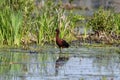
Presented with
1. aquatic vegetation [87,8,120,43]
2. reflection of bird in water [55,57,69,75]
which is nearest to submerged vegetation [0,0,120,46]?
aquatic vegetation [87,8,120,43]

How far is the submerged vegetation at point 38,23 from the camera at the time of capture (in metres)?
15.6

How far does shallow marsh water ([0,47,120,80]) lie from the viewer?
11.3 metres

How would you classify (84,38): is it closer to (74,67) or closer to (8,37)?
(8,37)

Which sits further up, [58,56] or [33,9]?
[33,9]

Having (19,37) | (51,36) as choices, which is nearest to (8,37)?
(19,37)

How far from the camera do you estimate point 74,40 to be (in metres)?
17.4

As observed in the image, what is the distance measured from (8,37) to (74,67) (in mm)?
3539

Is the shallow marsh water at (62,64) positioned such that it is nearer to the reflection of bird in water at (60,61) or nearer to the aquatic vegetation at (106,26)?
the reflection of bird in water at (60,61)

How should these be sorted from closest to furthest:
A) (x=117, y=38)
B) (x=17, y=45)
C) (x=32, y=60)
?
(x=32, y=60), (x=17, y=45), (x=117, y=38)

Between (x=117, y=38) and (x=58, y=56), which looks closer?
(x=58, y=56)

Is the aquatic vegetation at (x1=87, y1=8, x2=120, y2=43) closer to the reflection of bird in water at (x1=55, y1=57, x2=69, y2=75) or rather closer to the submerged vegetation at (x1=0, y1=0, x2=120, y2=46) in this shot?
the submerged vegetation at (x1=0, y1=0, x2=120, y2=46)

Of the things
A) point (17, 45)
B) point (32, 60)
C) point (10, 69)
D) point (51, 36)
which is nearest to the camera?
point (10, 69)

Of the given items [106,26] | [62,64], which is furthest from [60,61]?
[106,26]

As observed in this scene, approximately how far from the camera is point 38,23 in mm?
16625
